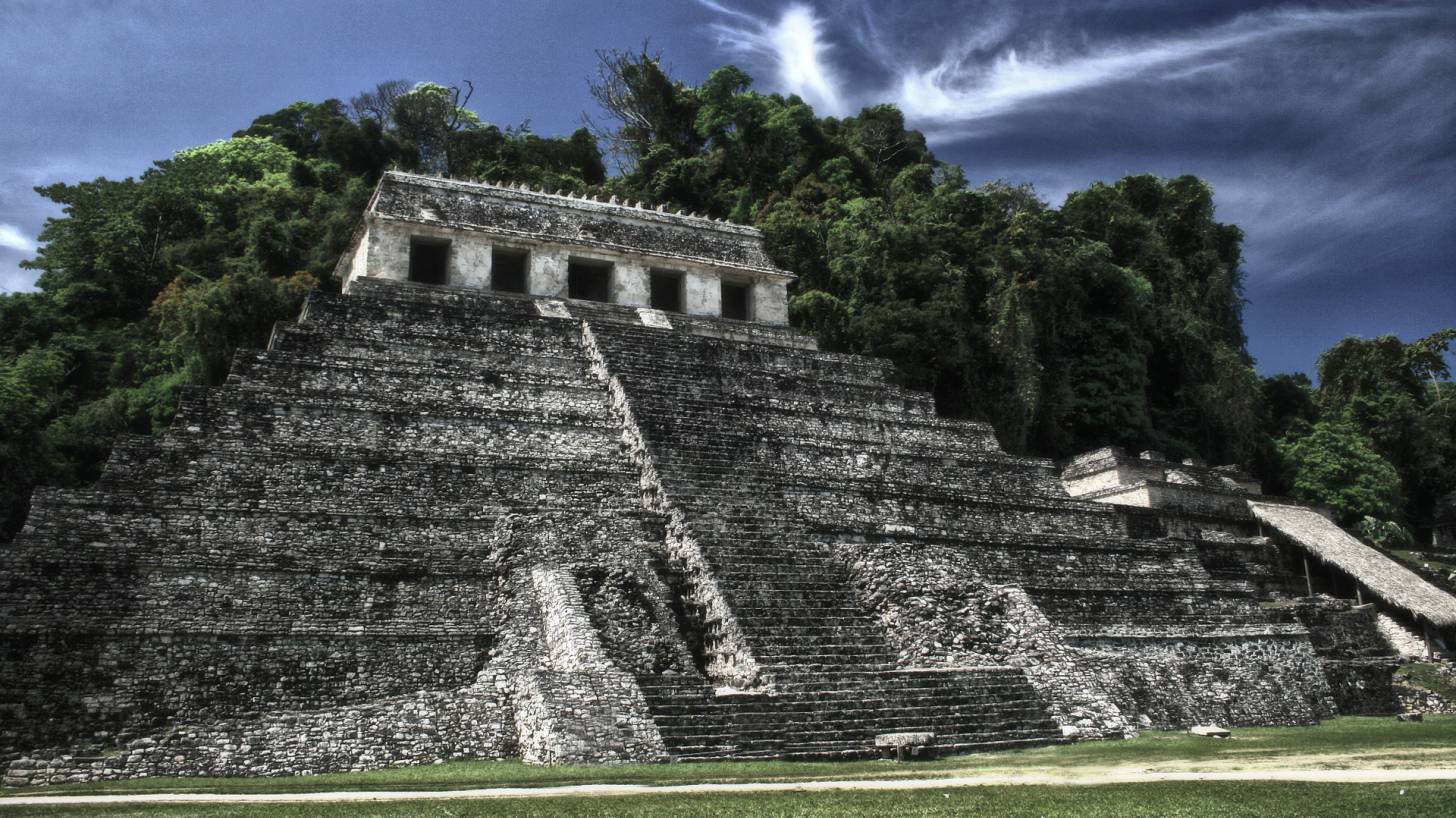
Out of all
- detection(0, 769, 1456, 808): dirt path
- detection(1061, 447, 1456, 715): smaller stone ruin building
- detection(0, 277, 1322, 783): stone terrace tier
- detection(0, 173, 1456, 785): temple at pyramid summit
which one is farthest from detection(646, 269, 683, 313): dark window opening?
detection(0, 769, 1456, 808): dirt path

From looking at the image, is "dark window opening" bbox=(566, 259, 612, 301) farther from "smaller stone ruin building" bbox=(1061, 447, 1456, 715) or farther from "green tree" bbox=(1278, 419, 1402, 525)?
"green tree" bbox=(1278, 419, 1402, 525)

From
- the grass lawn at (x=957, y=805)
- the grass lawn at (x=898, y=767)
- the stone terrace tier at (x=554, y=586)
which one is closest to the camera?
the grass lawn at (x=957, y=805)

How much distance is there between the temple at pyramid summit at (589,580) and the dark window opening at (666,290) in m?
2.55

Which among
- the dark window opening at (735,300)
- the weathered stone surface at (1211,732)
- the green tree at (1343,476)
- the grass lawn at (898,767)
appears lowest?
the weathered stone surface at (1211,732)

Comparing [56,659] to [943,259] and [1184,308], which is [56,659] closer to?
[943,259]

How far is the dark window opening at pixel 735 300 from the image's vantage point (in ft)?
79.3

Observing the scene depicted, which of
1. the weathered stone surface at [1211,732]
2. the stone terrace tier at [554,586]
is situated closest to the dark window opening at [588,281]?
the stone terrace tier at [554,586]

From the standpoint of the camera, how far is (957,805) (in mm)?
6754

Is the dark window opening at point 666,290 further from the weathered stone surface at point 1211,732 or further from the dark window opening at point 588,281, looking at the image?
the weathered stone surface at point 1211,732

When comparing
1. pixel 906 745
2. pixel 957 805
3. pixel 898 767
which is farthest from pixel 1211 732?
pixel 957 805

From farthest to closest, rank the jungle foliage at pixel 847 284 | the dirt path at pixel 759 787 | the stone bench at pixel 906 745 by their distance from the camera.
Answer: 1. the jungle foliage at pixel 847 284
2. the stone bench at pixel 906 745
3. the dirt path at pixel 759 787

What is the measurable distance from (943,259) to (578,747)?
20.9 m

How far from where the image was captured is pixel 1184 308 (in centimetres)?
3416

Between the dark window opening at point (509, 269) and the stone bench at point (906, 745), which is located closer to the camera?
the stone bench at point (906, 745)
